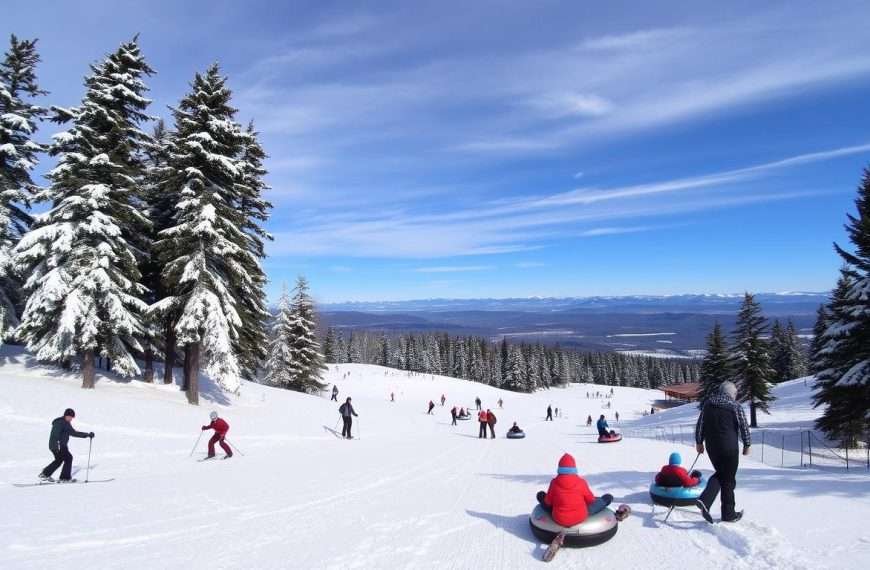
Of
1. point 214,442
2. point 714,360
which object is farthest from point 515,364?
point 214,442

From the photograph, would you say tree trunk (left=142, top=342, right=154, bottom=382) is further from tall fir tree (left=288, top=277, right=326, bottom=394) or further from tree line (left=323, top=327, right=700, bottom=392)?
tree line (left=323, top=327, right=700, bottom=392)

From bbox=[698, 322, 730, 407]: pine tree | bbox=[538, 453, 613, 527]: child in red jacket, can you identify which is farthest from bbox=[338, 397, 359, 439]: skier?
bbox=[698, 322, 730, 407]: pine tree

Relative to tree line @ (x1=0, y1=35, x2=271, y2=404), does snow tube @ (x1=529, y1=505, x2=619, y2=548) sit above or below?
below

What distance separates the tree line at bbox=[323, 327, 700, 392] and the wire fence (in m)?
58.9

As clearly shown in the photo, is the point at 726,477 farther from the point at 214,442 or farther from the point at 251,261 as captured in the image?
the point at 251,261

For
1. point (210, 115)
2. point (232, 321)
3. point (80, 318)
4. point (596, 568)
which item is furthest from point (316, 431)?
point (596, 568)

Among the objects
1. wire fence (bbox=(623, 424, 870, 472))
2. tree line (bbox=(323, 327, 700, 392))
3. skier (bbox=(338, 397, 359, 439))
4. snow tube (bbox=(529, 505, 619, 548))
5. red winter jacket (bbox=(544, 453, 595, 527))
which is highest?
red winter jacket (bbox=(544, 453, 595, 527))

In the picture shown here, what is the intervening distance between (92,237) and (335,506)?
15873 millimetres

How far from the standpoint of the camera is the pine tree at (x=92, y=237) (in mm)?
16766

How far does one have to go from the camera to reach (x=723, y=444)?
6102 millimetres

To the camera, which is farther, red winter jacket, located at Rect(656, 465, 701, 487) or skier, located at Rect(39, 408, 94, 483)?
skier, located at Rect(39, 408, 94, 483)

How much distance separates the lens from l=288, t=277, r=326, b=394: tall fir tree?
39500mm

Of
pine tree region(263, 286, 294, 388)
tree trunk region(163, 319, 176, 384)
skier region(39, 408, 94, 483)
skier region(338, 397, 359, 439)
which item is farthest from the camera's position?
pine tree region(263, 286, 294, 388)

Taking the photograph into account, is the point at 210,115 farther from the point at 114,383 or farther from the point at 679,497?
the point at 679,497
